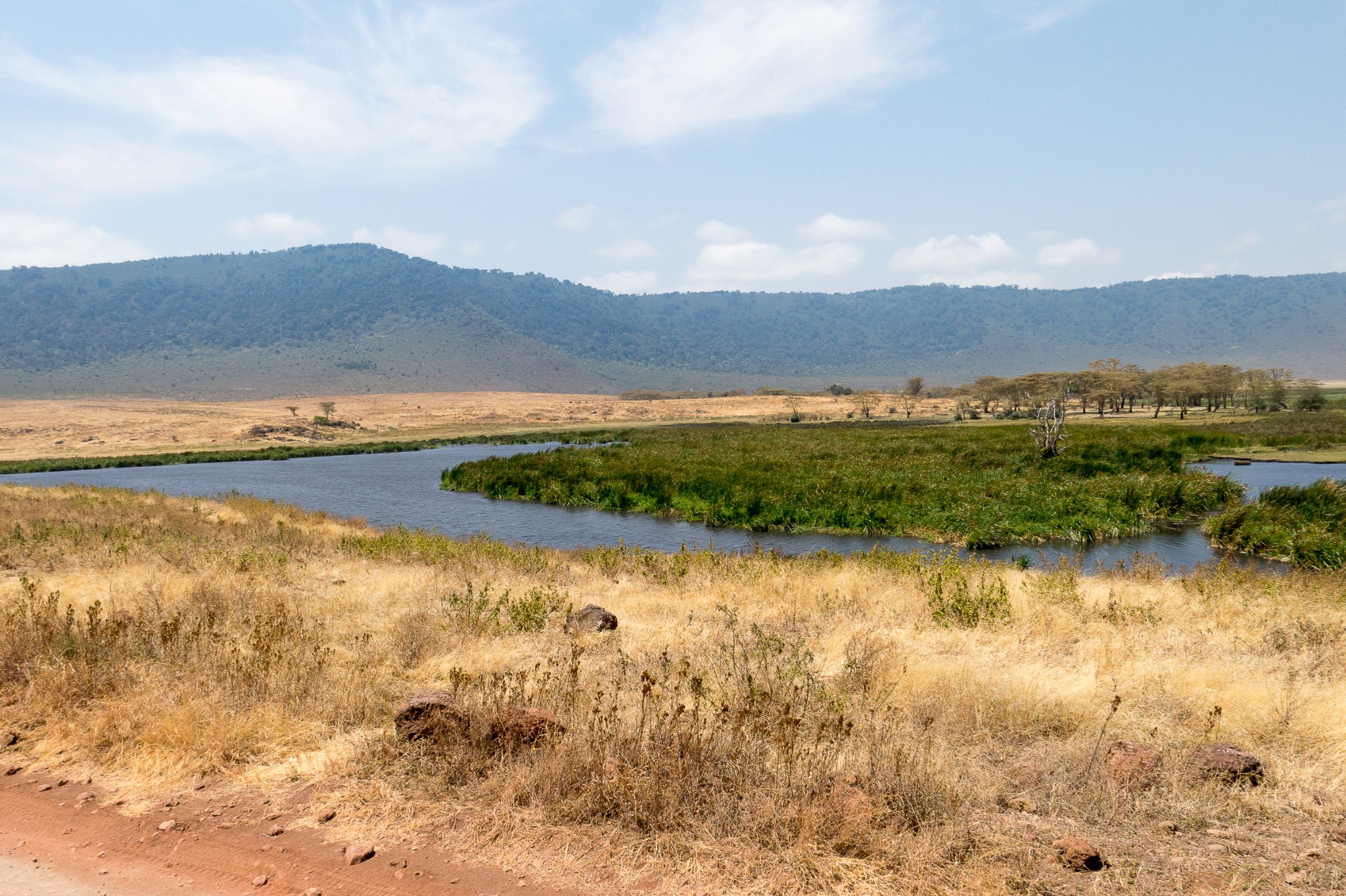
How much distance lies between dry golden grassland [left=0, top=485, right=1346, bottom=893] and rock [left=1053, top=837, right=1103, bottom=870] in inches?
4.7

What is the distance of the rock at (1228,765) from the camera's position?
18.3 ft

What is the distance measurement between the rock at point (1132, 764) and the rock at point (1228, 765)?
0.89ft

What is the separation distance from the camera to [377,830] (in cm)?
511

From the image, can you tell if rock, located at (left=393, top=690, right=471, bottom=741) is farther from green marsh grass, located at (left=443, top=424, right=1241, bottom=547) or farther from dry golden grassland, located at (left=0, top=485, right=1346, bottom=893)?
green marsh grass, located at (left=443, top=424, right=1241, bottom=547)

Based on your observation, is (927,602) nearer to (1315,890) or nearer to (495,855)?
(1315,890)

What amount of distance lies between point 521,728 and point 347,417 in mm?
104089

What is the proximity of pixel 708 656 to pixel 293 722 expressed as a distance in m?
4.31

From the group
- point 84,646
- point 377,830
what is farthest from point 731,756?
point 84,646

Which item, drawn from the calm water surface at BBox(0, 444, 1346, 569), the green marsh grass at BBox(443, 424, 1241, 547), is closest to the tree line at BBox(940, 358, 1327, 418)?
the green marsh grass at BBox(443, 424, 1241, 547)

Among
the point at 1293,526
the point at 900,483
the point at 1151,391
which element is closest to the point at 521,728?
the point at 1293,526

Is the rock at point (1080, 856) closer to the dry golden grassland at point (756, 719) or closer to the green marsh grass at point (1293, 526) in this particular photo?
the dry golden grassland at point (756, 719)

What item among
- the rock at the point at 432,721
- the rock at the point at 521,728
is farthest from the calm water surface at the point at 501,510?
the rock at the point at 432,721

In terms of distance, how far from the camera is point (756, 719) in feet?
20.6

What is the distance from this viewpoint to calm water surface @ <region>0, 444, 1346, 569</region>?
2191 cm
